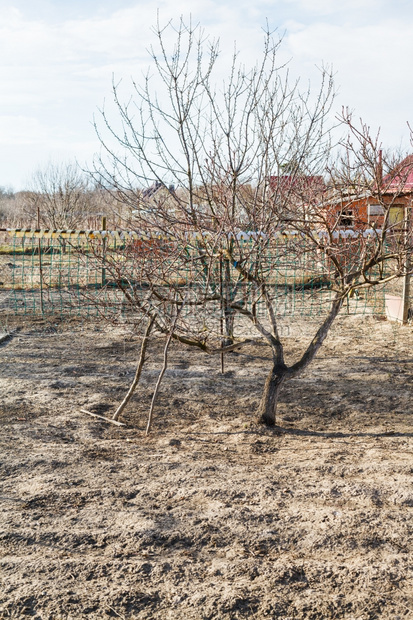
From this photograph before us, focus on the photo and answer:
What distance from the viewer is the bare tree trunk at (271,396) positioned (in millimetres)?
4656

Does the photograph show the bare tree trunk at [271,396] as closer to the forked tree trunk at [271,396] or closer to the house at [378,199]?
the forked tree trunk at [271,396]

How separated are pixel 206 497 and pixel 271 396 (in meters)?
1.46

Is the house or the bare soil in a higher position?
the house

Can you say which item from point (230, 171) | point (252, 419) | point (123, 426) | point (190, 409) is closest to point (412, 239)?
point (230, 171)

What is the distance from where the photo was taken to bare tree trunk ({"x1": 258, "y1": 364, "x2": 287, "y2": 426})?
4.66 m

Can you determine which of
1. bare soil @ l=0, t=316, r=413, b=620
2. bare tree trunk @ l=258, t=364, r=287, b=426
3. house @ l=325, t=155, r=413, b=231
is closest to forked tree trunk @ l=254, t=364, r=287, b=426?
bare tree trunk @ l=258, t=364, r=287, b=426

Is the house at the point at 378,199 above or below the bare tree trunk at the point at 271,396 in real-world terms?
above

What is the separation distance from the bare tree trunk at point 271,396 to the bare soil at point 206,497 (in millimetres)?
118

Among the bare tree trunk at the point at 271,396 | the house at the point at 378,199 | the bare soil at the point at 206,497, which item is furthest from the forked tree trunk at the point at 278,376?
the house at the point at 378,199

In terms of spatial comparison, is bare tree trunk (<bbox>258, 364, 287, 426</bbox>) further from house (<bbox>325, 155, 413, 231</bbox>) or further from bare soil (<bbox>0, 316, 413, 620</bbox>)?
house (<bbox>325, 155, 413, 231</bbox>)

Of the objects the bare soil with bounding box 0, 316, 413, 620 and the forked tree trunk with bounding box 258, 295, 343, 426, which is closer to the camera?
the bare soil with bounding box 0, 316, 413, 620

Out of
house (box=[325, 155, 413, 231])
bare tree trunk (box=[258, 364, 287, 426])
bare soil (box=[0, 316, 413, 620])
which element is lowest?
bare soil (box=[0, 316, 413, 620])

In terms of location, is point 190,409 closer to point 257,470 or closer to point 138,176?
point 257,470

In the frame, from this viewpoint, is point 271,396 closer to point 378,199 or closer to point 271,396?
point 271,396
